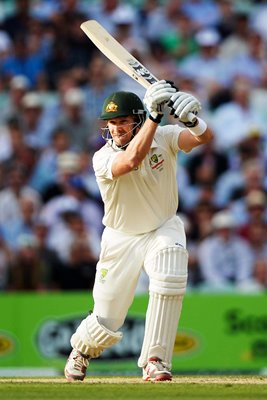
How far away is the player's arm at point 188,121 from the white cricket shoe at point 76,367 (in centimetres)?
132

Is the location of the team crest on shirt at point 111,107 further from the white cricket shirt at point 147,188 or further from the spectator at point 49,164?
the spectator at point 49,164

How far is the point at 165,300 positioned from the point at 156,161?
0.76 meters

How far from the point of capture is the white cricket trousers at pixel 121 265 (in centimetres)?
626

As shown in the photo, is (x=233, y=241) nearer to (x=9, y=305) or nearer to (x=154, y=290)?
(x=9, y=305)

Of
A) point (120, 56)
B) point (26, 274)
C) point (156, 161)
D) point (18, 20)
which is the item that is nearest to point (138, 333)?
point (26, 274)

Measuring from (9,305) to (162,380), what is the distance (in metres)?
3.13

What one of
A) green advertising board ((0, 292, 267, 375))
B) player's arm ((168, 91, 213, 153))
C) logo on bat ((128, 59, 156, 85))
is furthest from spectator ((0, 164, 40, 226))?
player's arm ((168, 91, 213, 153))

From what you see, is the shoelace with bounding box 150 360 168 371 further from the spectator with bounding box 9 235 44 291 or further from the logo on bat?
the spectator with bounding box 9 235 44 291

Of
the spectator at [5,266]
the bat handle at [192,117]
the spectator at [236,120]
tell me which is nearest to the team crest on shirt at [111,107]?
the bat handle at [192,117]

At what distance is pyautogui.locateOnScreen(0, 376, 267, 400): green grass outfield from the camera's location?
17.4ft

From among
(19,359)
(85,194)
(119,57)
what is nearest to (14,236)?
(85,194)

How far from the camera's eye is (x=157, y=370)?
241 inches

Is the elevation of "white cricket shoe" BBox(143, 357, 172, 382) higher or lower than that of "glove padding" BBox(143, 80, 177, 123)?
lower

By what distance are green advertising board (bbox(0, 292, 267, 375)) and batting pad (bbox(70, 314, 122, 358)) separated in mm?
2668
